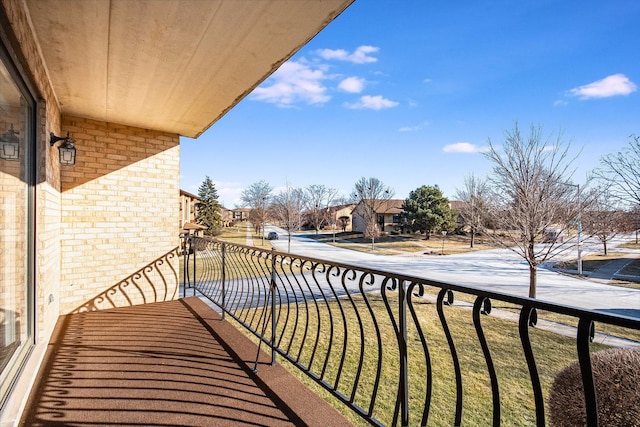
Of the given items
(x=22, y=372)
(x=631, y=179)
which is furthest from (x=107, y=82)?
(x=631, y=179)

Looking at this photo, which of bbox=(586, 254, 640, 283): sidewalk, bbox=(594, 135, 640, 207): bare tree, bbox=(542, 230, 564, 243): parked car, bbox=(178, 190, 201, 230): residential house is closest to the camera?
bbox=(542, 230, 564, 243): parked car

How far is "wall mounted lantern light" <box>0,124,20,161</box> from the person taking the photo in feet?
6.62

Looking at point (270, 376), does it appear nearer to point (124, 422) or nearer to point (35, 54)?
point (124, 422)

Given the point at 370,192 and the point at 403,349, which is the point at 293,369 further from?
the point at 370,192

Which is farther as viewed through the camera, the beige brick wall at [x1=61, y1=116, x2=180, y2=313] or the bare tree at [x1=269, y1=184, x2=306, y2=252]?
the bare tree at [x1=269, y1=184, x2=306, y2=252]

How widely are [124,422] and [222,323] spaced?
1.87 m

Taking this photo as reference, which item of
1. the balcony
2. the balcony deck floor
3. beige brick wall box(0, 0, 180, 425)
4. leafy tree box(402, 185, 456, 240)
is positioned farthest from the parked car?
leafy tree box(402, 185, 456, 240)

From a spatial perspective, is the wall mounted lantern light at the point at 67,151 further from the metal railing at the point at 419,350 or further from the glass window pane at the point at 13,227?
the metal railing at the point at 419,350

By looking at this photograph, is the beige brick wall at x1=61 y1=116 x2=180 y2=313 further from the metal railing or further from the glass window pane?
the glass window pane

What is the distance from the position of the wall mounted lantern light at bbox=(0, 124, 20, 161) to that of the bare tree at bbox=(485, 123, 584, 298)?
8.75 metres

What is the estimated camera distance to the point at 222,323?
3.78m

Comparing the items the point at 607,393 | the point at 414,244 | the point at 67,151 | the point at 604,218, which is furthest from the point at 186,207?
the point at 607,393

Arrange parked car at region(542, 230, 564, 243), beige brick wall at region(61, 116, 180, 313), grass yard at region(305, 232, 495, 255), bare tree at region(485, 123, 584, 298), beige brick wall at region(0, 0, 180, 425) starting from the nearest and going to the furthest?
beige brick wall at region(0, 0, 180, 425), beige brick wall at region(61, 116, 180, 313), bare tree at region(485, 123, 584, 298), parked car at region(542, 230, 564, 243), grass yard at region(305, 232, 495, 255)

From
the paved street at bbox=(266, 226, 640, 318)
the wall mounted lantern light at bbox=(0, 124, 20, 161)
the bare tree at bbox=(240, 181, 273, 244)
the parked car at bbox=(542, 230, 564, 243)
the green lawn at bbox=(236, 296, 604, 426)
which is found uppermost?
the bare tree at bbox=(240, 181, 273, 244)
